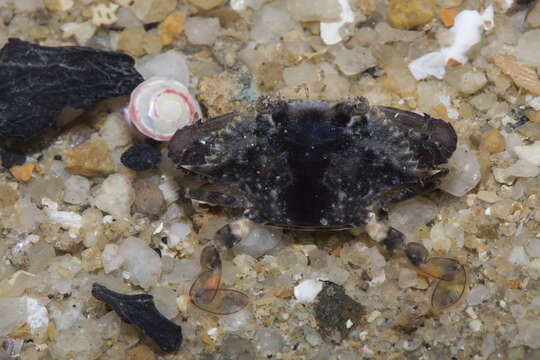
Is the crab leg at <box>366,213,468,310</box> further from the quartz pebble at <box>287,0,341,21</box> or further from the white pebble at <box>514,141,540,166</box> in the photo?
the quartz pebble at <box>287,0,341,21</box>

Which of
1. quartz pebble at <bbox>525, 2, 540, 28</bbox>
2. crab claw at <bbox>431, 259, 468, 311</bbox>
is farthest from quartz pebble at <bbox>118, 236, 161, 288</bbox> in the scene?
quartz pebble at <bbox>525, 2, 540, 28</bbox>

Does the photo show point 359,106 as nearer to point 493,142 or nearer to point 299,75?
point 299,75

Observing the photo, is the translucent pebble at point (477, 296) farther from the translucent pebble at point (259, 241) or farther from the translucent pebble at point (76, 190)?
the translucent pebble at point (76, 190)

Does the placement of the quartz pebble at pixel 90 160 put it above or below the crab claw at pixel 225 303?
above

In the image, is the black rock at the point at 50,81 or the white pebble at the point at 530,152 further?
the black rock at the point at 50,81

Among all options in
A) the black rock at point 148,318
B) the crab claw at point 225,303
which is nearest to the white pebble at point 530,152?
the crab claw at point 225,303

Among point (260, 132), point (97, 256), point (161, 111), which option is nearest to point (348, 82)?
point (260, 132)

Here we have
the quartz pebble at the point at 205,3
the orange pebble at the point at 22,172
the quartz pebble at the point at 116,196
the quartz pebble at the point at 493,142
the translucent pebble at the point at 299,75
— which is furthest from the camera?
the quartz pebble at the point at 205,3
